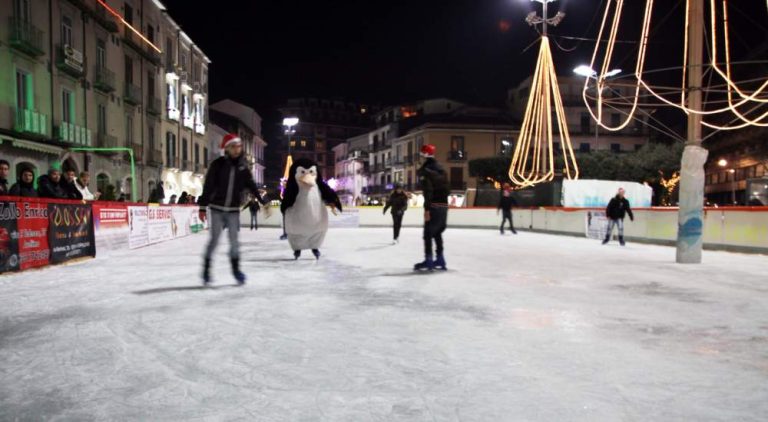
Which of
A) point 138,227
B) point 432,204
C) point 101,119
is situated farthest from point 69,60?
point 432,204

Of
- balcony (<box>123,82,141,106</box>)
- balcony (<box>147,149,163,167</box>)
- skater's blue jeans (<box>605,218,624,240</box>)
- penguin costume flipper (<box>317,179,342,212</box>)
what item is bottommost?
skater's blue jeans (<box>605,218,624,240</box>)

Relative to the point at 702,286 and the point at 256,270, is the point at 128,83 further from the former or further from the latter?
the point at 702,286

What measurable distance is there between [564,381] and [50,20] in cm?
2374

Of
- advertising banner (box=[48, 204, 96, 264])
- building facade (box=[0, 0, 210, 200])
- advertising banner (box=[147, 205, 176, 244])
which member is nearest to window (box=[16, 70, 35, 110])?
building facade (box=[0, 0, 210, 200])

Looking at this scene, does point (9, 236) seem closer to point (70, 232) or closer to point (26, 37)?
point (70, 232)

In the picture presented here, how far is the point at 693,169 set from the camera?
10.8 meters

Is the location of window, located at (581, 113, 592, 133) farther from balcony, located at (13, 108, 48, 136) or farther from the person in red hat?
the person in red hat

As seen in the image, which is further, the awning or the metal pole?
the awning

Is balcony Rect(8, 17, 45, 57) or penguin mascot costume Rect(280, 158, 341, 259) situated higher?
balcony Rect(8, 17, 45, 57)

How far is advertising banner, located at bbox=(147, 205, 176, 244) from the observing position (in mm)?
14664

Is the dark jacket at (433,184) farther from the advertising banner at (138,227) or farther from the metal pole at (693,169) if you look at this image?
the advertising banner at (138,227)

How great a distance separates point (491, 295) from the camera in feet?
21.4

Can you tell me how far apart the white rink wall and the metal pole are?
341 cm

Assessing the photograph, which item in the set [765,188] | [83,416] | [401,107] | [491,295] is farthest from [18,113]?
[401,107]
